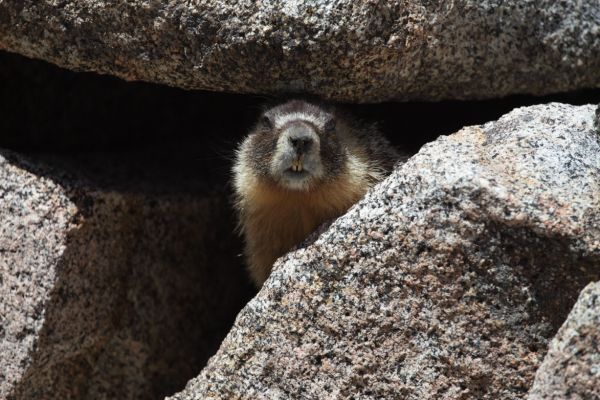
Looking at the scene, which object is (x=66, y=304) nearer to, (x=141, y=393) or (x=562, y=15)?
(x=141, y=393)

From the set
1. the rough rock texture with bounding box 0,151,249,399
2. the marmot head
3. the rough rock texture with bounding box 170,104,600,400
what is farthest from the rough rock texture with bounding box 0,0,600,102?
the rough rock texture with bounding box 0,151,249,399

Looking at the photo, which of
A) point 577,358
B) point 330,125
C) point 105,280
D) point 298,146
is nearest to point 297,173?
point 298,146

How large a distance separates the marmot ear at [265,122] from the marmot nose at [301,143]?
34 cm

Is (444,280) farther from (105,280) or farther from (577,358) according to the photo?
(105,280)

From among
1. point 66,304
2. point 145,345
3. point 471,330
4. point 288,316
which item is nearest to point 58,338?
point 66,304

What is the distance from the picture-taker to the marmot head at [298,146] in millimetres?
4613

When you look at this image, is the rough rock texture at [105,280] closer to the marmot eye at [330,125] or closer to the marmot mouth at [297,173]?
the marmot mouth at [297,173]

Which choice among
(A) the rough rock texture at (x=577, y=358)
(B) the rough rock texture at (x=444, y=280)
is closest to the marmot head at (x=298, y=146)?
(B) the rough rock texture at (x=444, y=280)

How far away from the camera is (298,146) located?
4594 mm

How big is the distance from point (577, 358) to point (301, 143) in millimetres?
2062

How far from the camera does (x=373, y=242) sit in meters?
3.75

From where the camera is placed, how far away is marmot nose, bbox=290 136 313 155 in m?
4.56

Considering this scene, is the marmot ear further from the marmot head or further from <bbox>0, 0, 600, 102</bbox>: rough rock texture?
Answer: <bbox>0, 0, 600, 102</bbox>: rough rock texture

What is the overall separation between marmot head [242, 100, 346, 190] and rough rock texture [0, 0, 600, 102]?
22 cm
